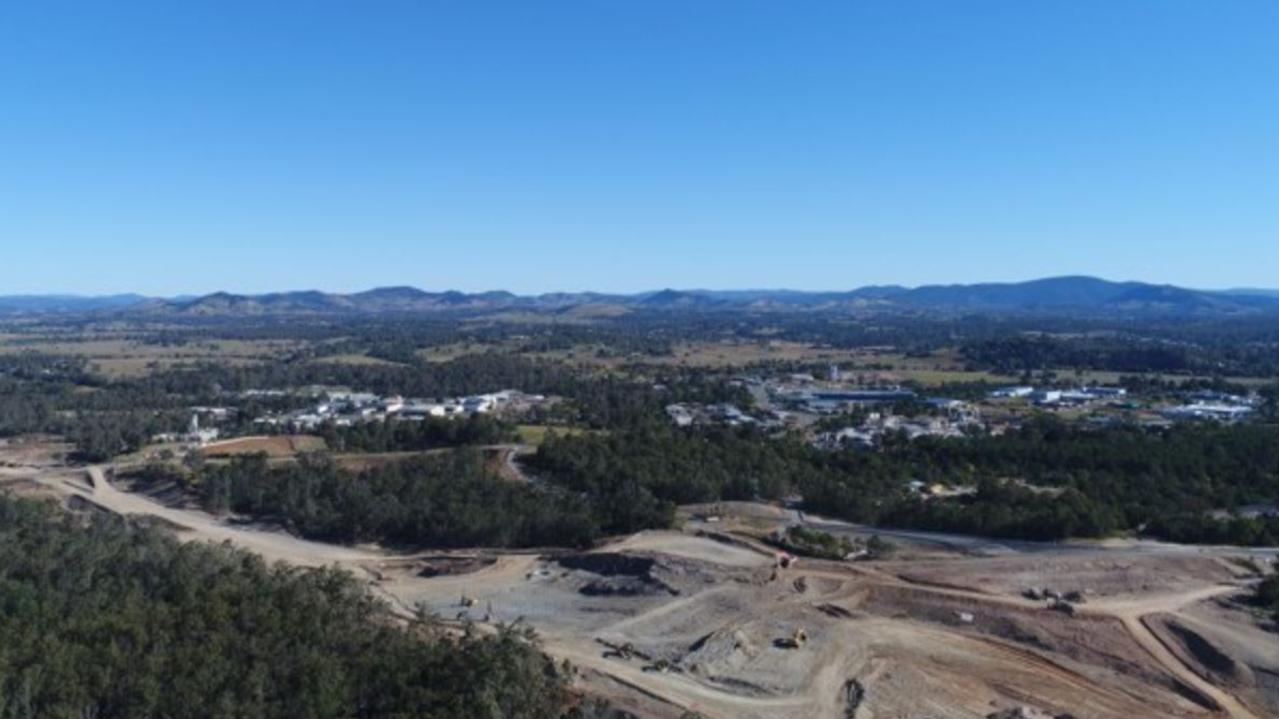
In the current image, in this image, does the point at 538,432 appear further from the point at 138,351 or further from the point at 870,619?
the point at 138,351

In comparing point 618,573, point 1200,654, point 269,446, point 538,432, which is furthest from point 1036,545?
point 269,446

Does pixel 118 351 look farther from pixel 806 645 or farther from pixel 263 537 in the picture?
pixel 806 645

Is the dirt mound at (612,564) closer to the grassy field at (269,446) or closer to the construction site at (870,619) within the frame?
the construction site at (870,619)

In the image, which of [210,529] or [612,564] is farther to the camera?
[210,529]

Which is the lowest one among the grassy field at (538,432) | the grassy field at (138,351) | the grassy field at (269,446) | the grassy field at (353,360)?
the grassy field at (138,351)

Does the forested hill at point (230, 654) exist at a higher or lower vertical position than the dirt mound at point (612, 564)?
higher

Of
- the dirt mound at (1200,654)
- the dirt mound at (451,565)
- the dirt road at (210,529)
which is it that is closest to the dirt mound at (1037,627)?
the dirt mound at (1200,654)

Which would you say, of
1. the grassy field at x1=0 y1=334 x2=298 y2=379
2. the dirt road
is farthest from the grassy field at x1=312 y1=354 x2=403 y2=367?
the dirt road

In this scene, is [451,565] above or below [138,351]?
above
